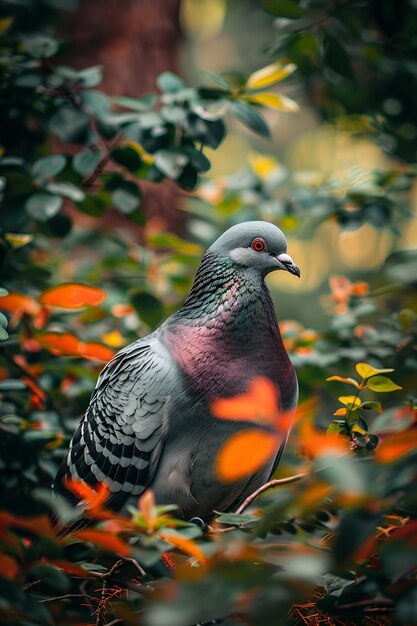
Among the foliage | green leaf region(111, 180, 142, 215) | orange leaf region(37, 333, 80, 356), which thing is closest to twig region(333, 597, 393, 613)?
the foliage

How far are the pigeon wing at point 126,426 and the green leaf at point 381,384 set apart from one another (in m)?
0.64

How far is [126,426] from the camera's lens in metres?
2.09

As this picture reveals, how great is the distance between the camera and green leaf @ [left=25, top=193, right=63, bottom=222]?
235 cm

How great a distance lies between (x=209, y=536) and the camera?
1485 mm

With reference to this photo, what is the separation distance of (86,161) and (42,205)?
0.84ft

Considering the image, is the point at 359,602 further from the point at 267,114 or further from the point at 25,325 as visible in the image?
the point at 267,114

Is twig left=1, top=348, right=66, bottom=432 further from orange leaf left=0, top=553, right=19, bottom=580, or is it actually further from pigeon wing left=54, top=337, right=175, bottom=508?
orange leaf left=0, top=553, right=19, bottom=580

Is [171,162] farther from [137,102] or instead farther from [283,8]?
[283,8]

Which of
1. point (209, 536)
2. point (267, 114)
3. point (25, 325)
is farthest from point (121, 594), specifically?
point (267, 114)

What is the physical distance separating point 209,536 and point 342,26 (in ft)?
6.25

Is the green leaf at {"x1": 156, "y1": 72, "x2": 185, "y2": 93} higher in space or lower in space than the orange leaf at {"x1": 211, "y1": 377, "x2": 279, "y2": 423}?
higher

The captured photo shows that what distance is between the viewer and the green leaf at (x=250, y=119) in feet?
7.64

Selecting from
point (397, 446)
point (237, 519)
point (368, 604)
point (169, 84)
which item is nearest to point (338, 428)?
point (237, 519)

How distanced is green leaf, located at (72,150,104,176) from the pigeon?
615mm
